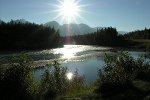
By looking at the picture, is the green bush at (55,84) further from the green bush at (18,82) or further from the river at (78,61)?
the river at (78,61)

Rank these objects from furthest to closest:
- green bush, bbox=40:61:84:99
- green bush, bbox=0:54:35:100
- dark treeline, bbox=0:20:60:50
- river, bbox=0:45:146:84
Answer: dark treeline, bbox=0:20:60:50, river, bbox=0:45:146:84, green bush, bbox=40:61:84:99, green bush, bbox=0:54:35:100

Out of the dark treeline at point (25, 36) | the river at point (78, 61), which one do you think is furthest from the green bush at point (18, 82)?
the dark treeline at point (25, 36)

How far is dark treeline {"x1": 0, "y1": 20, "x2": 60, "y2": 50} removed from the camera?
12912 centimetres

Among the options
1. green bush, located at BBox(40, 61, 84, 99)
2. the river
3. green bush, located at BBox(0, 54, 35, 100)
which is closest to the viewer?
green bush, located at BBox(0, 54, 35, 100)

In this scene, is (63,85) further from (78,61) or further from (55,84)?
(78,61)

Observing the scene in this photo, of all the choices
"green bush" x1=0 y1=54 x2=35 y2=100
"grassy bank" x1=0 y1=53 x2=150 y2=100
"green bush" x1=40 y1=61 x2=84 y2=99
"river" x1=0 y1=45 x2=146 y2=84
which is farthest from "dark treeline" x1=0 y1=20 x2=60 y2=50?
"green bush" x1=0 y1=54 x2=35 y2=100

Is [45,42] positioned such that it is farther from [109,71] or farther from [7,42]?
[109,71]

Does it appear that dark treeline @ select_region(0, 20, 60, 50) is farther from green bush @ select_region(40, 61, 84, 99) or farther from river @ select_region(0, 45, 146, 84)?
green bush @ select_region(40, 61, 84, 99)

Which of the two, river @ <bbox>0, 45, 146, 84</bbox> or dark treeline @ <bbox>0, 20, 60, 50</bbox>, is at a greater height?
dark treeline @ <bbox>0, 20, 60, 50</bbox>

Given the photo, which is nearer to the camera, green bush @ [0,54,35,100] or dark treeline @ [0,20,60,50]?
green bush @ [0,54,35,100]

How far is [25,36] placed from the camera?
143750 mm

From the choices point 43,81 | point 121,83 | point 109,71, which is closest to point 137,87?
point 121,83

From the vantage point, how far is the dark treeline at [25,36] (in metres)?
129

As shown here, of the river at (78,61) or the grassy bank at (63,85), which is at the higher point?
the grassy bank at (63,85)
